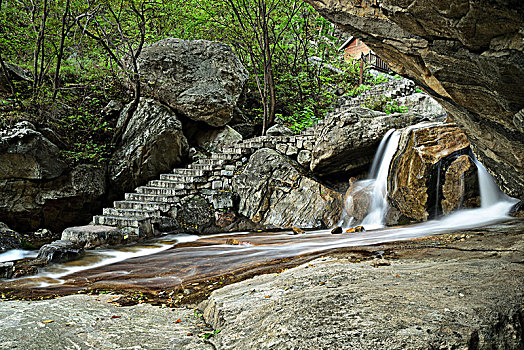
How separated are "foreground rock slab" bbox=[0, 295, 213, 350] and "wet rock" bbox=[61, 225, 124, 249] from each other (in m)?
4.00

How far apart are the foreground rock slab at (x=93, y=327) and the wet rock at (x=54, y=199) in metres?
6.69

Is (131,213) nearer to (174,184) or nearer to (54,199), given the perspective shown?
(174,184)

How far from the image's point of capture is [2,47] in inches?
476

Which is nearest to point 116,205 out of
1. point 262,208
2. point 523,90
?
point 262,208

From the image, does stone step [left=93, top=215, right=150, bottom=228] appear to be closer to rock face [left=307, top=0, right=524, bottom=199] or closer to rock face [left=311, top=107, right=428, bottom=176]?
rock face [left=311, top=107, right=428, bottom=176]

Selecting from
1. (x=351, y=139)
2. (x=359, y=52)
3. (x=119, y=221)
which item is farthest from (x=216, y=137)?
(x=359, y=52)

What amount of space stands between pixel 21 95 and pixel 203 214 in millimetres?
6935

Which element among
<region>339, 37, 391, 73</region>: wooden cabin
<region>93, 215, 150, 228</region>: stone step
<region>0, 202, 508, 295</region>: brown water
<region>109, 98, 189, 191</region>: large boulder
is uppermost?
<region>339, 37, 391, 73</region>: wooden cabin

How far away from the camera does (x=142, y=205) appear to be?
9.03 m

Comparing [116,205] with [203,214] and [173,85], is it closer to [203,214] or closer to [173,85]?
[203,214]

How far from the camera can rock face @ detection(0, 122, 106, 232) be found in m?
8.53

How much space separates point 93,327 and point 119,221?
6.03 meters

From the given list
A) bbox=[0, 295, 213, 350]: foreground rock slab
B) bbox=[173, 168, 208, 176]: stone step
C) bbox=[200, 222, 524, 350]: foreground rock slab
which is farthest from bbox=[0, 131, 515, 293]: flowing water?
bbox=[173, 168, 208, 176]: stone step

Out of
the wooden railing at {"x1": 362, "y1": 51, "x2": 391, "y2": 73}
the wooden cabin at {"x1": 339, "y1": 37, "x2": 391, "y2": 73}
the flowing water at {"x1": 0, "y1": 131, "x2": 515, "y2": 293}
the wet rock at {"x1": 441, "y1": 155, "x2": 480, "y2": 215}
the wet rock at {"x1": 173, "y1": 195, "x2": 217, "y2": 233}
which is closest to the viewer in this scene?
the flowing water at {"x1": 0, "y1": 131, "x2": 515, "y2": 293}
